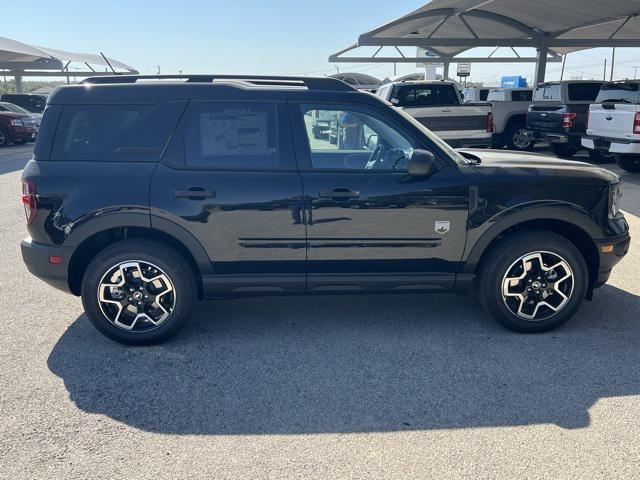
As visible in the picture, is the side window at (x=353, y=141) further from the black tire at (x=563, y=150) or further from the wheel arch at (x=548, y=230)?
the black tire at (x=563, y=150)

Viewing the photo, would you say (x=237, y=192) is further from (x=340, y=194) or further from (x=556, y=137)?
(x=556, y=137)

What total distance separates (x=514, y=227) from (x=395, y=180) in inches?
41.1

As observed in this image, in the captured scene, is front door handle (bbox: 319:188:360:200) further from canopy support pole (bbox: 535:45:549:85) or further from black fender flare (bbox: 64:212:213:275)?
canopy support pole (bbox: 535:45:549:85)

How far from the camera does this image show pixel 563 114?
13367 millimetres

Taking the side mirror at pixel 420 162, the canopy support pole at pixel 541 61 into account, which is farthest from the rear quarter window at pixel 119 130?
the canopy support pole at pixel 541 61

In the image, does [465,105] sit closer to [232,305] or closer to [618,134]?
[618,134]

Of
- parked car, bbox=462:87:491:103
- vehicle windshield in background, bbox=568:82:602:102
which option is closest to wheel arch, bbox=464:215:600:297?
vehicle windshield in background, bbox=568:82:602:102

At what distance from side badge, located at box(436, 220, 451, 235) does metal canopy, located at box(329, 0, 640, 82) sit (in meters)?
14.1

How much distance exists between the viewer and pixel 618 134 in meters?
10.8

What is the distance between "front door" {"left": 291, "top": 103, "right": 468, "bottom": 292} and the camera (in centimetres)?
Result: 403

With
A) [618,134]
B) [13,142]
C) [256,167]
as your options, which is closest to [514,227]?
[256,167]

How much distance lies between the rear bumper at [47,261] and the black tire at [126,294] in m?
0.17

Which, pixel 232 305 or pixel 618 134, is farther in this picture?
pixel 618 134

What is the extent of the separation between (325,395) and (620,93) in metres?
10.3
